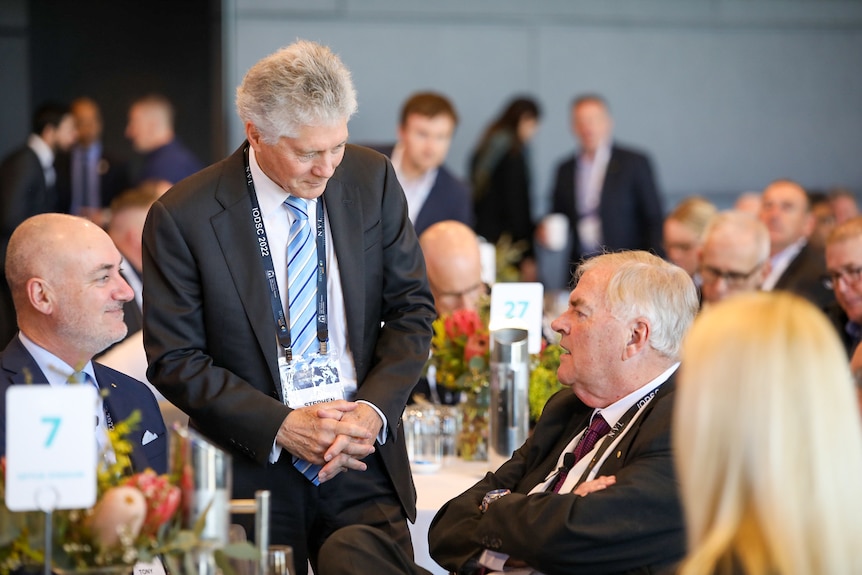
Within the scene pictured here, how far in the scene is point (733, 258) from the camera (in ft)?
17.1

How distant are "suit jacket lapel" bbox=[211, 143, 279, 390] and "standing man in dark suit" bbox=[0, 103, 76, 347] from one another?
14.3ft

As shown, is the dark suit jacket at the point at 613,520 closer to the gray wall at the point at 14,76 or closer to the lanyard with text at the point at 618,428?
the lanyard with text at the point at 618,428

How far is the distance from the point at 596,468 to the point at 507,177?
593 cm

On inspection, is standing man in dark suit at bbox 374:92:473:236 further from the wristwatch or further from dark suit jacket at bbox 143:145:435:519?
the wristwatch

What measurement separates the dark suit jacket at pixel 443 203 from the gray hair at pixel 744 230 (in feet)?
4.68

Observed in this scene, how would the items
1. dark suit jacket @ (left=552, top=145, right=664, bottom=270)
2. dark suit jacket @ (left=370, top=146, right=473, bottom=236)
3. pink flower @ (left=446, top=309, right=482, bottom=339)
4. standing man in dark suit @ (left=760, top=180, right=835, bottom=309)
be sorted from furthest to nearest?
dark suit jacket @ (left=552, top=145, right=664, bottom=270) < standing man in dark suit @ (left=760, top=180, right=835, bottom=309) < dark suit jacket @ (left=370, top=146, right=473, bottom=236) < pink flower @ (left=446, top=309, right=482, bottom=339)

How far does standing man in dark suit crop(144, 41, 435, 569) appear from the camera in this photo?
8.87 feet

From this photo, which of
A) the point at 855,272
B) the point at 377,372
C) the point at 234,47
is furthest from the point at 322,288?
the point at 234,47

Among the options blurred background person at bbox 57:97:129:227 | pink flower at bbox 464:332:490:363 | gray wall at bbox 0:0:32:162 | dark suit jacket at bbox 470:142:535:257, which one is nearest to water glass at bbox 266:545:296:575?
pink flower at bbox 464:332:490:363

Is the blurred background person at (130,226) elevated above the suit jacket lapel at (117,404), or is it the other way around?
the blurred background person at (130,226)

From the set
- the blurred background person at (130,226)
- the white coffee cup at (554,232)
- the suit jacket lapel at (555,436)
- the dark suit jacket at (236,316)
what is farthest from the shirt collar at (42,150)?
the suit jacket lapel at (555,436)

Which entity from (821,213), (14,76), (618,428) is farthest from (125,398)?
(14,76)

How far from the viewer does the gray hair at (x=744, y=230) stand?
524cm

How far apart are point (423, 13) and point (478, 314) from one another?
18.9 ft
